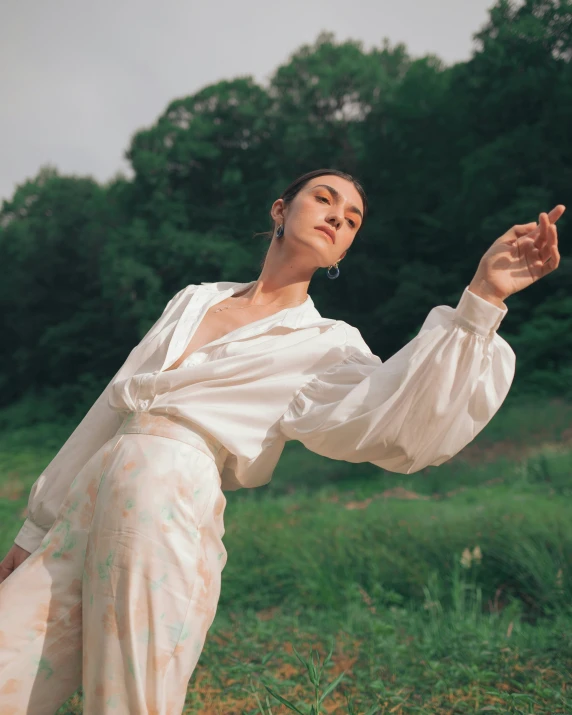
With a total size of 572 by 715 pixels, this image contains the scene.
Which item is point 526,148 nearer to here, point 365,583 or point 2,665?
point 365,583

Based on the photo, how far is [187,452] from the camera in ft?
4.58

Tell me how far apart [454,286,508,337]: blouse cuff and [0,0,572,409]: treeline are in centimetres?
852

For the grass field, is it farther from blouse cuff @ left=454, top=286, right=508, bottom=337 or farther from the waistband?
blouse cuff @ left=454, top=286, right=508, bottom=337

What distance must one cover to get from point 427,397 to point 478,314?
0.17 metres

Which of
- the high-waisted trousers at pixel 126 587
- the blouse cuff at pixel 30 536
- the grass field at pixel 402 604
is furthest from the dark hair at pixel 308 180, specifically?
the grass field at pixel 402 604

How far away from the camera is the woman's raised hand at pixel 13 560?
62.6 inches

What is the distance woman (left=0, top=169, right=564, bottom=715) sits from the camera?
1294 mm

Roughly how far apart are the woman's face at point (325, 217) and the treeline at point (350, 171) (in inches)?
323

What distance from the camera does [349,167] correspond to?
45.5ft

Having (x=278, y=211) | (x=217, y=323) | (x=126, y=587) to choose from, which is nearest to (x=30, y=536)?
(x=126, y=587)

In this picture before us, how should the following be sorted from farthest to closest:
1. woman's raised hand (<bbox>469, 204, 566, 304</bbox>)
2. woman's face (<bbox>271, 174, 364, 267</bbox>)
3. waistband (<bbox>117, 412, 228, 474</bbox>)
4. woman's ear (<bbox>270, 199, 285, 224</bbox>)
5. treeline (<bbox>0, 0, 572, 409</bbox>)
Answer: treeline (<bbox>0, 0, 572, 409</bbox>) < woman's ear (<bbox>270, 199, 285, 224</bbox>) < woman's face (<bbox>271, 174, 364, 267</bbox>) < waistband (<bbox>117, 412, 228, 474</bbox>) < woman's raised hand (<bbox>469, 204, 566, 304</bbox>)

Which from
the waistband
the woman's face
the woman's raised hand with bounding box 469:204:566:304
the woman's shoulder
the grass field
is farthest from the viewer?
the grass field

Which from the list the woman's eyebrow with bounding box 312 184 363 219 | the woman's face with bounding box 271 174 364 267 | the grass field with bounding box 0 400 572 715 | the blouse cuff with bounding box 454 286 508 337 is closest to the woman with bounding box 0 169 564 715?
the blouse cuff with bounding box 454 286 508 337

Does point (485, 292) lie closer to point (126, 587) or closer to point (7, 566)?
point (126, 587)
